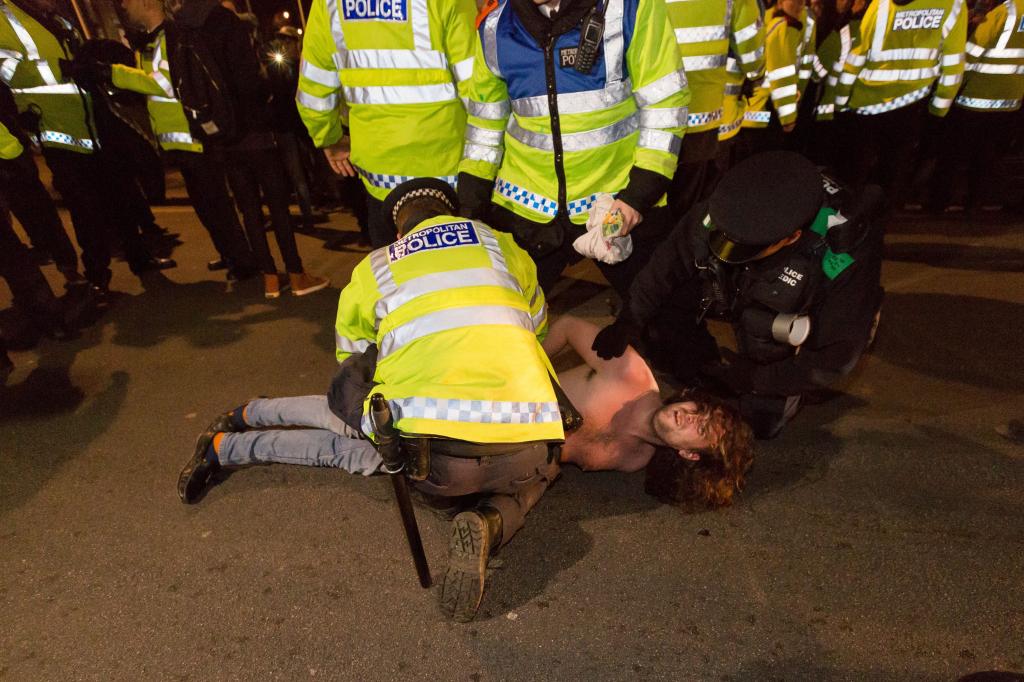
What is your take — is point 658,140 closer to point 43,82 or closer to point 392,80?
point 392,80

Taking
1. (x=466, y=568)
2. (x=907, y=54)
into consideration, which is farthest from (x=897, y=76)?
(x=466, y=568)

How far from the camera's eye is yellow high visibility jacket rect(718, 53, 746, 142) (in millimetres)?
3291

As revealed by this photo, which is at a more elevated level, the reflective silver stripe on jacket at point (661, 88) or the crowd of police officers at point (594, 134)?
the reflective silver stripe on jacket at point (661, 88)

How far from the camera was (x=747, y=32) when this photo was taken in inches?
123

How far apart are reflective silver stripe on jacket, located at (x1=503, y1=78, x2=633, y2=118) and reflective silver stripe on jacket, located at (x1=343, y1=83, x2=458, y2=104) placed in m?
0.49

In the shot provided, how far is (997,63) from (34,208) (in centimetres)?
643

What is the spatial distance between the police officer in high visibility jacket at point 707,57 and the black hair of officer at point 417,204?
1.43 meters

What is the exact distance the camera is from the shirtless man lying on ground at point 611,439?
2070 millimetres

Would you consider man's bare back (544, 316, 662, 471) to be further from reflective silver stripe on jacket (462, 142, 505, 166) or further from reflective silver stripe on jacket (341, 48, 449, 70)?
reflective silver stripe on jacket (341, 48, 449, 70)

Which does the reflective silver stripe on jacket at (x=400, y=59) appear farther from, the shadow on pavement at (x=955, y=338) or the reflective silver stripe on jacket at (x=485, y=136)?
the shadow on pavement at (x=955, y=338)

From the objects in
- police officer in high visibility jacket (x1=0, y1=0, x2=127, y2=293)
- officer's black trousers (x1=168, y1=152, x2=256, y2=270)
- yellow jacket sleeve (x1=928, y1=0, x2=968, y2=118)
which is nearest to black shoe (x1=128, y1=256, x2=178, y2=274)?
police officer in high visibility jacket (x1=0, y1=0, x2=127, y2=293)

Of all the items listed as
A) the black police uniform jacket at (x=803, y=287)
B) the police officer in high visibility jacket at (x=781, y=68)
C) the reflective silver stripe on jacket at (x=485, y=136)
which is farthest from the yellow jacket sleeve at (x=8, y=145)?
the police officer in high visibility jacket at (x=781, y=68)

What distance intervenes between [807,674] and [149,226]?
5.32 metres

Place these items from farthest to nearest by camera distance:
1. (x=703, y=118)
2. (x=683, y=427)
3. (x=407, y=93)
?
(x=703, y=118)
(x=407, y=93)
(x=683, y=427)
